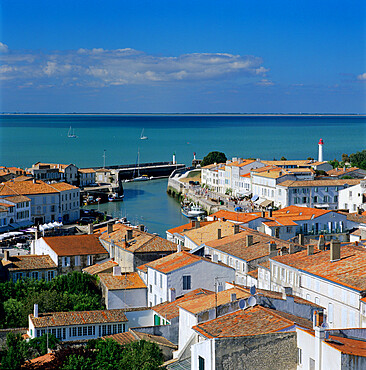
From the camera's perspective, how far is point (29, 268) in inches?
1025

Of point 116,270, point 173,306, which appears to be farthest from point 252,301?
point 116,270

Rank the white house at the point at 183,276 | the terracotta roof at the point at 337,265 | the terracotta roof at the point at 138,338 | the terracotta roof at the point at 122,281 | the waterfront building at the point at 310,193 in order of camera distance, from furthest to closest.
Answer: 1. the waterfront building at the point at 310,193
2. the terracotta roof at the point at 122,281
3. the white house at the point at 183,276
4. the terracotta roof at the point at 337,265
5. the terracotta roof at the point at 138,338

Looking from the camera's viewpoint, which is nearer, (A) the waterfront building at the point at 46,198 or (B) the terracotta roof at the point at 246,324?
(B) the terracotta roof at the point at 246,324

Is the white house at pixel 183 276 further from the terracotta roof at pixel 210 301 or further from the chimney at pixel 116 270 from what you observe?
the terracotta roof at pixel 210 301

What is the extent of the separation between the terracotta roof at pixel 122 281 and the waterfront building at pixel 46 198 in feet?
83.7

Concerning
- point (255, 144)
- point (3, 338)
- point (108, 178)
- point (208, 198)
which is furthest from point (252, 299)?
point (255, 144)

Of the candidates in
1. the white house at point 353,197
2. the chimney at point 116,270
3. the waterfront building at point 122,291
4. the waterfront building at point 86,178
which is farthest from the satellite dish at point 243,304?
the waterfront building at point 86,178

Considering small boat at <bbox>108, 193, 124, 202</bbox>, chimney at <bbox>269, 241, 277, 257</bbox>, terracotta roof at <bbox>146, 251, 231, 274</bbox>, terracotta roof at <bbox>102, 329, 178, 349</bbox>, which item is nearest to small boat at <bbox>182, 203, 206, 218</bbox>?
small boat at <bbox>108, 193, 124, 202</bbox>

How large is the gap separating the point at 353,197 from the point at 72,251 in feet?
84.6

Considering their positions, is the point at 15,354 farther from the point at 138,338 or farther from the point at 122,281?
the point at 122,281

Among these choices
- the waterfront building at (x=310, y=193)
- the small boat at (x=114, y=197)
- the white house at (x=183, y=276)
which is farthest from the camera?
the small boat at (x=114, y=197)

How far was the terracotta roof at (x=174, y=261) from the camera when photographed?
864 inches

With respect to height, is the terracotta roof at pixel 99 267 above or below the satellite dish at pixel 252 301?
below

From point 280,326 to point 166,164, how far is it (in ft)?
277
